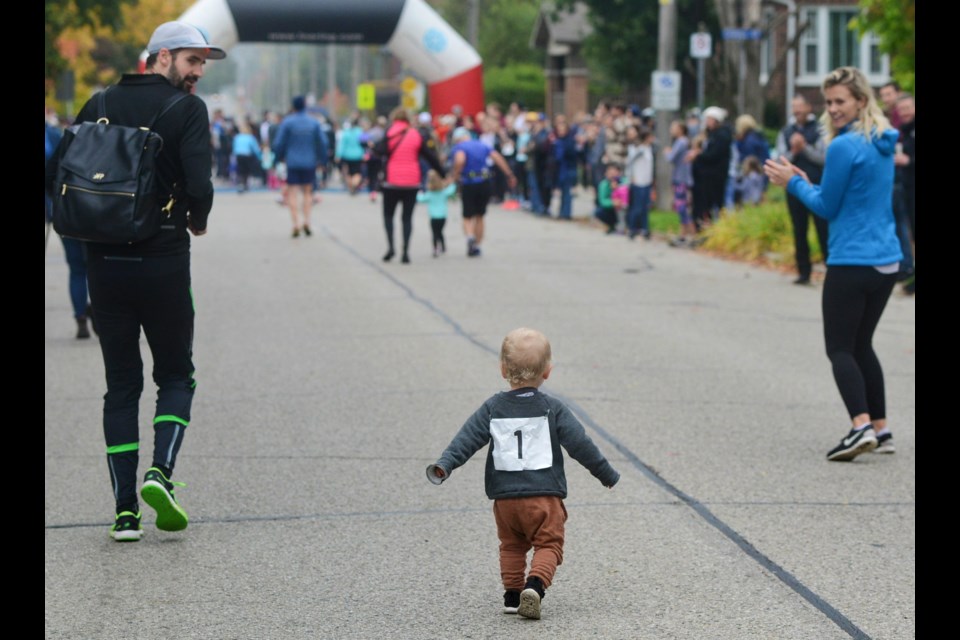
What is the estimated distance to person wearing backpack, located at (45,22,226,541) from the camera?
228 inches

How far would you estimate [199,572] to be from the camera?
18.0 feet

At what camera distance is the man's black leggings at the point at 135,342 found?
582 centimetres

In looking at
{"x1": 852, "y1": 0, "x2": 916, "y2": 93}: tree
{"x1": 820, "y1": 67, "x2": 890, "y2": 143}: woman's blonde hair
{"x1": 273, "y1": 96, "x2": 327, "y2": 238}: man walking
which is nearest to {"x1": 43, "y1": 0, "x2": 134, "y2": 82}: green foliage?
{"x1": 273, "y1": 96, "x2": 327, "y2": 238}: man walking

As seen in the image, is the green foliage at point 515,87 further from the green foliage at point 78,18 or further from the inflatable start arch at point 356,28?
the green foliage at point 78,18

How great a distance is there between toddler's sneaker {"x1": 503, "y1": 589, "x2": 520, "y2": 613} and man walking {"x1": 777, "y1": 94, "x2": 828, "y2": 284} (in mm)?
9726

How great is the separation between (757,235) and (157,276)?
1411 cm

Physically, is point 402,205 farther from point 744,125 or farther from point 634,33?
point 634,33

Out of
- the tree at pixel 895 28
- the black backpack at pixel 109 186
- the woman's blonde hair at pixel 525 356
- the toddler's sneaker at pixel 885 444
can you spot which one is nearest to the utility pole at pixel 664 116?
the tree at pixel 895 28

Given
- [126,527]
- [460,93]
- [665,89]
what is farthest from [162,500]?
[460,93]

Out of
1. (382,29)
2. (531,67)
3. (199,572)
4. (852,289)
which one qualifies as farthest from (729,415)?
(531,67)

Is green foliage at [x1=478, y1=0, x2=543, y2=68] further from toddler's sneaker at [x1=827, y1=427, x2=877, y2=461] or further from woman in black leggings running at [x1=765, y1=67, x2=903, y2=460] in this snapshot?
toddler's sneaker at [x1=827, y1=427, x2=877, y2=461]

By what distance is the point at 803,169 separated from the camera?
1473 centimetres

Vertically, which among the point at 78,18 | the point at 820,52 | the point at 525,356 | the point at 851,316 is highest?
the point at 820,52

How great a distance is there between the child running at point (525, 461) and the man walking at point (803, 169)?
9.59 meters
